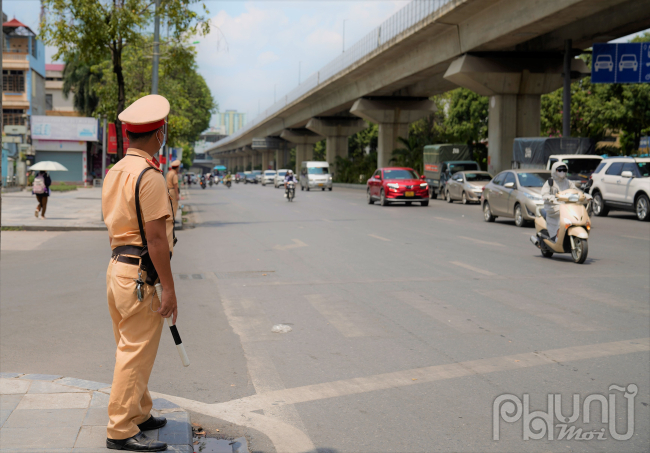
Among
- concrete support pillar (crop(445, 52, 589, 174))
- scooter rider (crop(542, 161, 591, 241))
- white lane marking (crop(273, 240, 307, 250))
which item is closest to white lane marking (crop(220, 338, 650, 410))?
scooter rider (crop(542, 161, 591, 241))

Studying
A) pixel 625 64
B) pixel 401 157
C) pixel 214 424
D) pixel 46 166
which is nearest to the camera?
pixel 214 424

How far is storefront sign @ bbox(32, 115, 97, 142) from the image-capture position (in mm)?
53094

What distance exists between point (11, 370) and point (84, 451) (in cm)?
220

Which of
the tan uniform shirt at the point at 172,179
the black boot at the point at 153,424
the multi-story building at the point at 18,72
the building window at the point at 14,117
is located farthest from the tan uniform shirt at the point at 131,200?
the building window at the point at 14,117

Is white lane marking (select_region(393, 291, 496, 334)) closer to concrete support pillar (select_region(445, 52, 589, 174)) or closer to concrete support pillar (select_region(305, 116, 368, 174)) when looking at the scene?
concrete support pillar (select_region(445, 52, 589, 174))

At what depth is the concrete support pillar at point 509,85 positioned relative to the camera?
105 ft

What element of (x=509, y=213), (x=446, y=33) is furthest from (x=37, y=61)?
(x=509, y=213)

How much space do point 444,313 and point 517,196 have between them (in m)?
12.0

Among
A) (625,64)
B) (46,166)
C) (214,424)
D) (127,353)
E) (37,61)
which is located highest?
(37,61)

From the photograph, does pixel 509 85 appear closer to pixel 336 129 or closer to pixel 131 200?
pixel 131 200

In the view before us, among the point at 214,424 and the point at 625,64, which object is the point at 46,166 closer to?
the point at 214,424

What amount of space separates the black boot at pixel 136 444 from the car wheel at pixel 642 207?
20055mm

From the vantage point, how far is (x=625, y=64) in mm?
29609

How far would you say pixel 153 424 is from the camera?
386 cm
